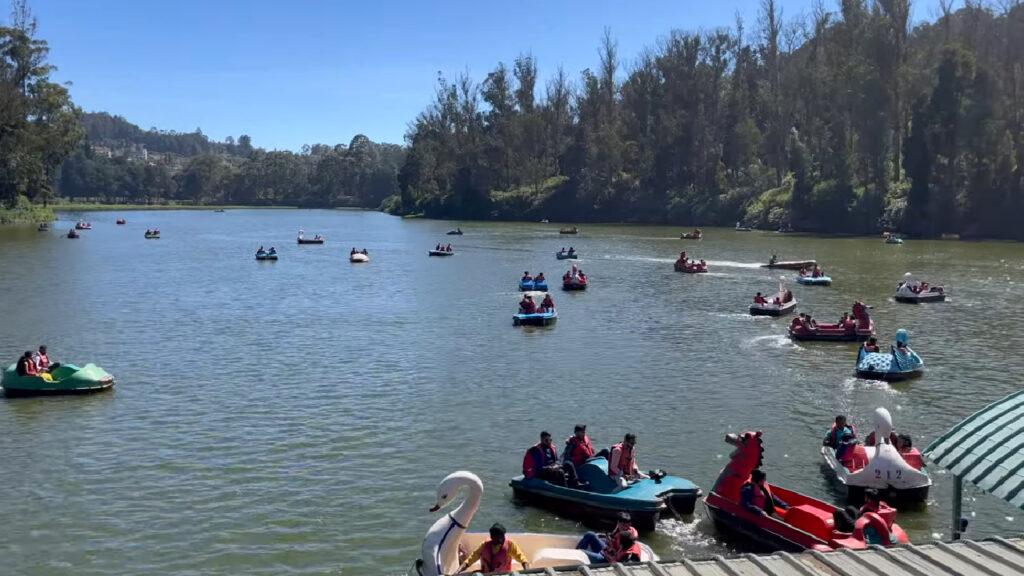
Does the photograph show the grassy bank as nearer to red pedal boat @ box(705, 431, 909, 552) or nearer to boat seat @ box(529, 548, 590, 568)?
red pedal boat @ box(705, 431, 909, 552)

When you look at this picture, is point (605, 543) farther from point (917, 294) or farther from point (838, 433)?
point (917, 294)

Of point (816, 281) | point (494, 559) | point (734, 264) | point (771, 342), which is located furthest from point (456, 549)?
point (734, 264)

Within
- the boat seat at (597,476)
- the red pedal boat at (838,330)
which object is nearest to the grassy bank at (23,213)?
the red pedal boat at (838,330)

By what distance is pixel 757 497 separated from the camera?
1809 centimetres

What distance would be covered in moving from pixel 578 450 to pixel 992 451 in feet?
29.5

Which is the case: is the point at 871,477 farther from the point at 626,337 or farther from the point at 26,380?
the point at 26,380

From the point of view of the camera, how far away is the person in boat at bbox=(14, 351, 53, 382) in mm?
29828

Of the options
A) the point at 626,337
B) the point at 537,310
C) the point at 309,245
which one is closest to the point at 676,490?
the point at 626,337

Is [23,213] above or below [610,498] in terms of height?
above

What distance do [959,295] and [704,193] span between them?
292 feet

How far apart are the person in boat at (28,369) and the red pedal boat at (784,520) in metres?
21.8

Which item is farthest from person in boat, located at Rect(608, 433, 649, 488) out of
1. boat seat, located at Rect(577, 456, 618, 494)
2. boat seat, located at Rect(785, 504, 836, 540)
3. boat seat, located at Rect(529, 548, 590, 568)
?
boat seat, located at Rect(529, 548, 590, 568)

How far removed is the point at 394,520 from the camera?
1977 cm

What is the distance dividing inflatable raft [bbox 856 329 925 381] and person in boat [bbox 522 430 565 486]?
16250mm
